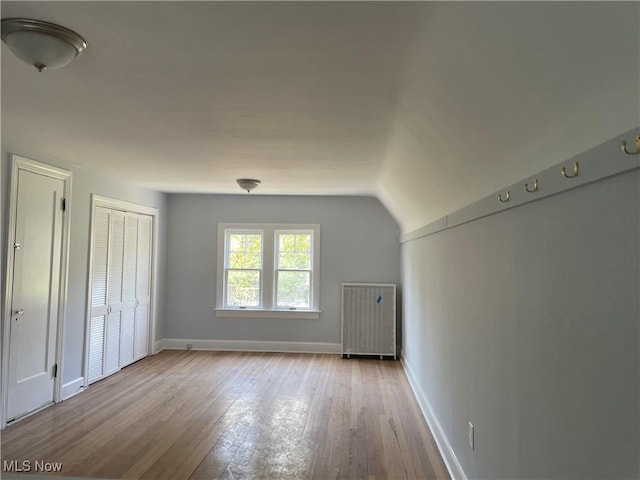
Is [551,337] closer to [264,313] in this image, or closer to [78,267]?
[78,267]

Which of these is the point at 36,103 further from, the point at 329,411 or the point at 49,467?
the point at 329,411

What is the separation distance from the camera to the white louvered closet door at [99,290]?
4.37 metres

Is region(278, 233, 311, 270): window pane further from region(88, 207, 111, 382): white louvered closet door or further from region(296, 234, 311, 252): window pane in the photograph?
region(88, 207, 111, 382): white louvered closet door

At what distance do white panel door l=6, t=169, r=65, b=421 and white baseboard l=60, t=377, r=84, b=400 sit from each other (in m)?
0.15

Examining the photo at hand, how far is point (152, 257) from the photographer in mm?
5660

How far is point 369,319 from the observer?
5.71 meters

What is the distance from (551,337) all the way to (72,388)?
4.42 meters

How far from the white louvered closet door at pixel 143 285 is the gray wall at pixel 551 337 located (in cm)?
428

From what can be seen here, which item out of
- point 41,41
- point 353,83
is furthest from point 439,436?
point 41,41

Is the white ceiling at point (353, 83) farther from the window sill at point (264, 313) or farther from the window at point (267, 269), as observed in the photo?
the window sill at point (264, 313)

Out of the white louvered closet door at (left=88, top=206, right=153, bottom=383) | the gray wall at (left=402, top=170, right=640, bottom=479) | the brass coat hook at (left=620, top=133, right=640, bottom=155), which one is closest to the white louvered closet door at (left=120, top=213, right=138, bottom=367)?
the white louvered closet door at (left=88, top=206, right=153, bottom=383)

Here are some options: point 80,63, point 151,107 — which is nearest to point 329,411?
point 151,107

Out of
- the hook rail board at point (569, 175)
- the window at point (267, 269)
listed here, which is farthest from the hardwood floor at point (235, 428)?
the hook rail board at point (569, 175)

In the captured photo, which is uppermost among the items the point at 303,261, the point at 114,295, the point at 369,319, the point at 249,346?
the point at 303,261
